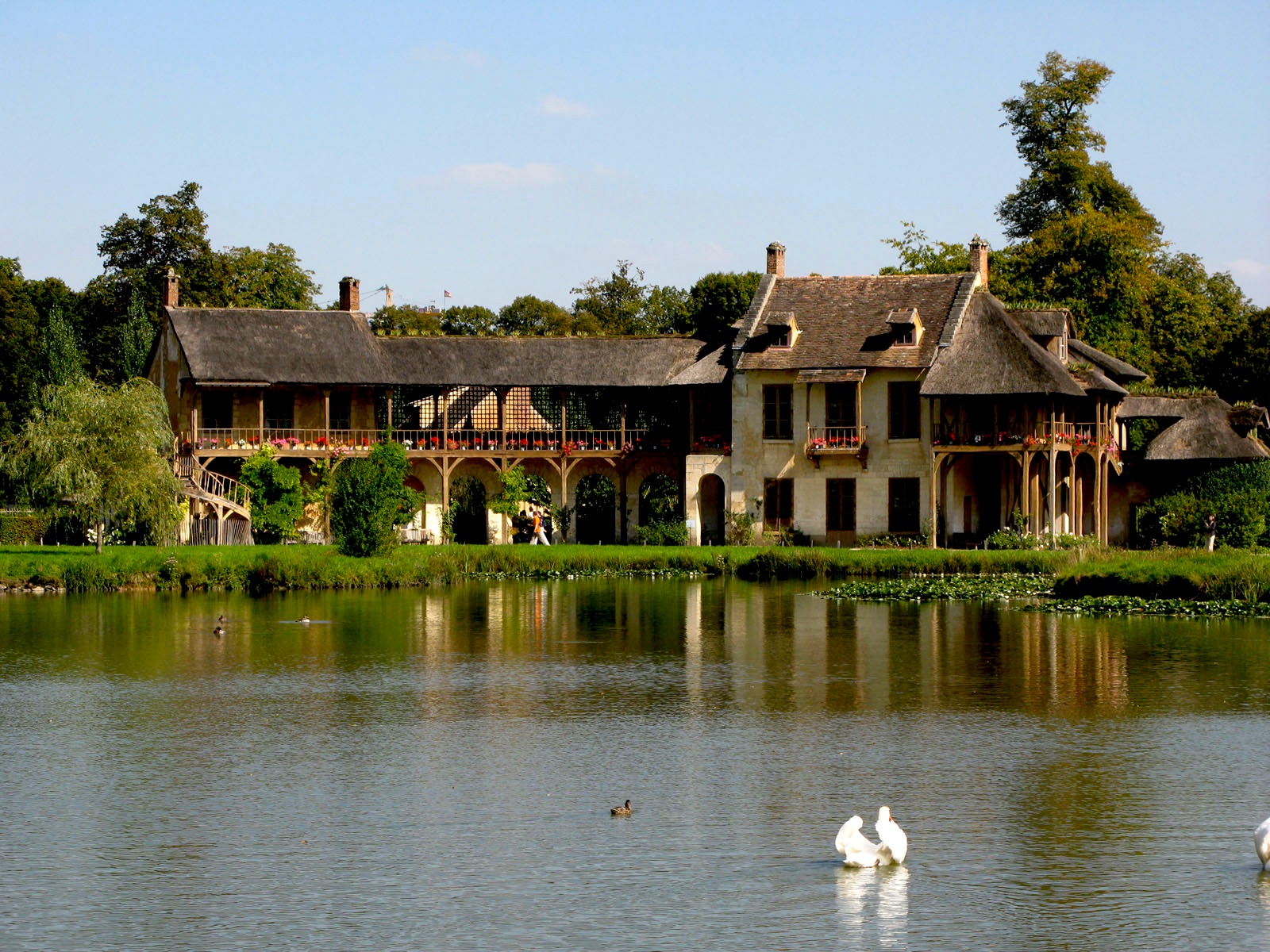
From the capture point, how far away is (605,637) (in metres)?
30.7

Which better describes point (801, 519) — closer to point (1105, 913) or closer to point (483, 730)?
point (483, 730)

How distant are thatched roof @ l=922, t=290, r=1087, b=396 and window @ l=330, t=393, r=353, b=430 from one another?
1780 centimetres

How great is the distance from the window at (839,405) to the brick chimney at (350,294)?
1621cm

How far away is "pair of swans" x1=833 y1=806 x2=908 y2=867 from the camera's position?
14.6 metres

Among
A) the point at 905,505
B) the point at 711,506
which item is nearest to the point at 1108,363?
the point at 905,505

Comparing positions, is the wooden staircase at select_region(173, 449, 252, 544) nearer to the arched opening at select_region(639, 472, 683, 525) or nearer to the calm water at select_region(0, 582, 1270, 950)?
the arched opening at select_region(639, 472, 683, 525)

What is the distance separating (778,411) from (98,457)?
19.2m

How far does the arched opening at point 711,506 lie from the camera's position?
5262 cm

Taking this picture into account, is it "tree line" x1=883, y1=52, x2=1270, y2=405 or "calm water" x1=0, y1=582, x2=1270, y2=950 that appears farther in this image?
"tree line" x1=883, y1=52, x2=1270, y2=405

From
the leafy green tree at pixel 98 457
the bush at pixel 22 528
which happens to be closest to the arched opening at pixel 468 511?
the bush at pixel 22 528

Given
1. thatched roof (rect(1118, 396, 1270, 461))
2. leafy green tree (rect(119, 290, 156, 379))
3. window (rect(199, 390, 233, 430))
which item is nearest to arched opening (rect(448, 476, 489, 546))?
window (rect(199, 390, 233, 430))

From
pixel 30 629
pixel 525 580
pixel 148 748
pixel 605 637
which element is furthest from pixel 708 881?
pixel 525 580

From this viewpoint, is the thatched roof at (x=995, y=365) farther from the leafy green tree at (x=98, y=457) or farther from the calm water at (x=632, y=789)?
the leafy green tree at (x=98, y=457)

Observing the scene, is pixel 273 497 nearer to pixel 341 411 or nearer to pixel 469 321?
pixel 341 411
